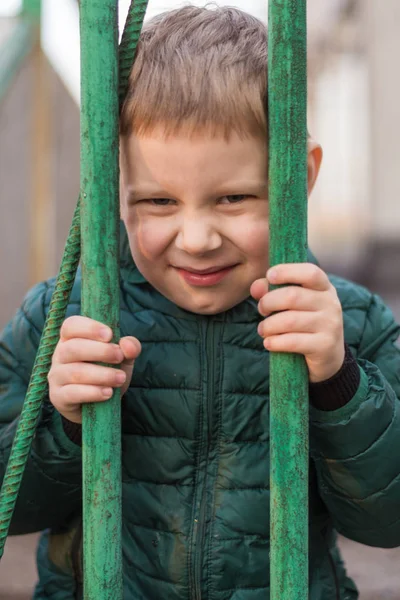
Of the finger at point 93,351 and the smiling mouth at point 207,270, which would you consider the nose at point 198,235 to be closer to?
the smiling mouth at point 207,270

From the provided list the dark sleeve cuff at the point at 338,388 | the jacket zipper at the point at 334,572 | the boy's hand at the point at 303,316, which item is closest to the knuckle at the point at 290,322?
the boy's hand at the point at 303,316

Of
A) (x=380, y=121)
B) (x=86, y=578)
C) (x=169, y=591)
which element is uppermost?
(x=380, y=121)

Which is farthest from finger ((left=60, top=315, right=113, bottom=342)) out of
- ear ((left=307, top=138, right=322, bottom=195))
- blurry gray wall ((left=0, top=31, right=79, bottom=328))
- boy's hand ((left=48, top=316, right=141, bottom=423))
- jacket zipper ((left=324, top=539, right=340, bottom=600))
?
blurry gray wall ((left=0, top=31, right=79, bottom=328))

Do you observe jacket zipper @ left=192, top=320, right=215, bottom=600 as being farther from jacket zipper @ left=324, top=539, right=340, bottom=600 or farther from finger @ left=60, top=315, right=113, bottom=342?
finger @ left=60, top=315, right=113, bottom=342

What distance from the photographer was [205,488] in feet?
5.04

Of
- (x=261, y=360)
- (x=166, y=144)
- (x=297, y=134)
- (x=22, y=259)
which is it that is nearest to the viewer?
(x=297, y=134)

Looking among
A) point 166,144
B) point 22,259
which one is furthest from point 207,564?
point 22,259

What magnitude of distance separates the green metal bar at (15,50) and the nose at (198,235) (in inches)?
75.8

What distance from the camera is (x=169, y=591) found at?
1531mm

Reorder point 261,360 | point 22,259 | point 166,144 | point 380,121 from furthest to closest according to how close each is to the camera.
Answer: point 380,121 < point 22,259 < point 261,360 < point 166,144

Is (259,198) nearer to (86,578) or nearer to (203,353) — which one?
(203,353)

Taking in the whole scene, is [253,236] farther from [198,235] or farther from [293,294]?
[293,294]

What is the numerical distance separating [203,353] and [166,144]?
41 cm

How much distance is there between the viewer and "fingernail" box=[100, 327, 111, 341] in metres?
1.16
